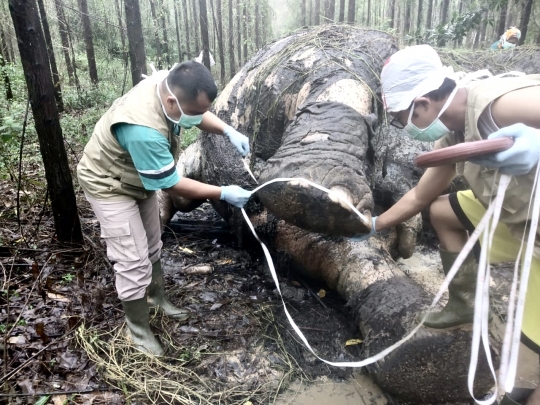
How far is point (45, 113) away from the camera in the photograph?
127 inches

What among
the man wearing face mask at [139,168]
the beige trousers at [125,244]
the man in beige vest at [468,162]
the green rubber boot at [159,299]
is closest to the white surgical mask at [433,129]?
the man in beige vest at [468,162]

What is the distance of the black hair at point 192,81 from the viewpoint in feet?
7.96

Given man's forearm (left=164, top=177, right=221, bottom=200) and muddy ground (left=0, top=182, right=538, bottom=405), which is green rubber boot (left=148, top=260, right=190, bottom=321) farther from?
man's forearm (left=164, top=177, right=221, bottom=200)

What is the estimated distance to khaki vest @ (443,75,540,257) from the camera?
1738 millimetres

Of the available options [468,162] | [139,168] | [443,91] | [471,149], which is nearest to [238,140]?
[139,168]

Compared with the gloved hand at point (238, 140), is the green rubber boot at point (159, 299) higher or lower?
lower

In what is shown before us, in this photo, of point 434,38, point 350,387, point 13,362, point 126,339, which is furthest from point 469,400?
point 434,38

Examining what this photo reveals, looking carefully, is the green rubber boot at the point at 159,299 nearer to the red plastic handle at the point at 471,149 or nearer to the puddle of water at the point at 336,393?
the puddle of water at the point at 336,393

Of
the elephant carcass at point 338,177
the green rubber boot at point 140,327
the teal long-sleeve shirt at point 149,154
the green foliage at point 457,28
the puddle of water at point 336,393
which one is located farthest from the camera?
the green foliage at point 457,28

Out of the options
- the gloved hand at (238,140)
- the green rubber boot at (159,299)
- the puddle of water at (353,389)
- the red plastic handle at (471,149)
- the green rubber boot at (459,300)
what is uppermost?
the red plastic handle at (471,149)

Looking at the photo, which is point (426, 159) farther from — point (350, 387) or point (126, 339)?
point (126, 339)

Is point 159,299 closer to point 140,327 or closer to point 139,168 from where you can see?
point 140,327

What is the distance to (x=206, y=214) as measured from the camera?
5512 millimetres

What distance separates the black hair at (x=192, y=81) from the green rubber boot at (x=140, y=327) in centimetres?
134
